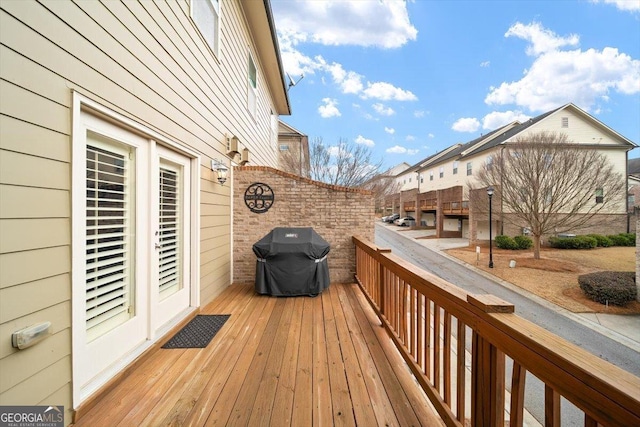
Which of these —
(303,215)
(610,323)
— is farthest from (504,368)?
(610,323)

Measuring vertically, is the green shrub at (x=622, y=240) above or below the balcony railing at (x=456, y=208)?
below

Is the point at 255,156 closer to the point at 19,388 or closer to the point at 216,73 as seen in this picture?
the point at 216,73

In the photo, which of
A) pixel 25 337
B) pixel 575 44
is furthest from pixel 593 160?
pixel 25 337

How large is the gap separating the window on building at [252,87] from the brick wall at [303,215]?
6.69 ft

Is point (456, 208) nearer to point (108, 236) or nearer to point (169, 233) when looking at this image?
point (169, 233)

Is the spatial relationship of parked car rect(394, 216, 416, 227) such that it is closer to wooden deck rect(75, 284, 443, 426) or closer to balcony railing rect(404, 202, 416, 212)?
balcony railing rect(404, 202, 416, 212)

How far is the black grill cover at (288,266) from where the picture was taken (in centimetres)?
380

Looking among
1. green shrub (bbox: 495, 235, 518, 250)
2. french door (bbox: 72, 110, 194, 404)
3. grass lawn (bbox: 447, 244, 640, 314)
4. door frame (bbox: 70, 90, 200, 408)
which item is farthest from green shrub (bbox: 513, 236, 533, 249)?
door frame (bbox: 70, 90, 200, 408)

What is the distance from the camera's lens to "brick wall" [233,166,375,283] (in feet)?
15.4

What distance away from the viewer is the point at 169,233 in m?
2.92

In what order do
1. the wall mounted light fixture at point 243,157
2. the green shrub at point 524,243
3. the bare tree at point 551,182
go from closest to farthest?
the wall mounted light fixture at point 243,157, the bare tree at point 551,182, the green shrub at point 524,243

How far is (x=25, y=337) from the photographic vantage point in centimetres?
130

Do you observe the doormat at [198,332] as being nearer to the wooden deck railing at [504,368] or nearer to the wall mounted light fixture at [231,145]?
the wooden deck railing at [504,368]

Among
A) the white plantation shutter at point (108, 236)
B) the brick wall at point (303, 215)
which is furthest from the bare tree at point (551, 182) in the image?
the white plantation shutter at point (108, 236)
